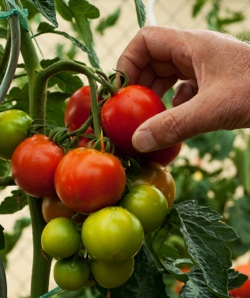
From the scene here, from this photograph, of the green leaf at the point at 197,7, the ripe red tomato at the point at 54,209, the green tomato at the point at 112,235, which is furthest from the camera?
the green leaf at the point at 197,7

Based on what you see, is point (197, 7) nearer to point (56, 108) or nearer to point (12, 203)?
point (56, 108)

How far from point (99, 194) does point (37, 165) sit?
98 mm

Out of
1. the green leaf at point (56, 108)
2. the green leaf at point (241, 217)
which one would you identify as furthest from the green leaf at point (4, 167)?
the green leaf at point (241, 217)

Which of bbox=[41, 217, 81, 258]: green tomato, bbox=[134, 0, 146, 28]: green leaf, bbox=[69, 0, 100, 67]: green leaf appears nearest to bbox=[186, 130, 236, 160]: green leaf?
bbox=[69, 0, 100, 67]: green leaf

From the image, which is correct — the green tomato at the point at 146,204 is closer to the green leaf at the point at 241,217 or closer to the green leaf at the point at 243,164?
the green leaf at the point at 241,217

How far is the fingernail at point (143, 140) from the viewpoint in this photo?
2.52ft

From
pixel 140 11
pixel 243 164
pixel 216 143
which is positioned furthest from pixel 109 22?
pixel 140 11

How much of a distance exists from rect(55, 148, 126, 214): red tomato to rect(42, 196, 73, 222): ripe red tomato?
6cm

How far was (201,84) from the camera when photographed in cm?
88

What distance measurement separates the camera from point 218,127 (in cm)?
89

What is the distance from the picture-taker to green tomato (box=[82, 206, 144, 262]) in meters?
0.69

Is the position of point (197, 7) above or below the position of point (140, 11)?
below

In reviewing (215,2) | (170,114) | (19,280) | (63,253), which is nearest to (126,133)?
(170,114)

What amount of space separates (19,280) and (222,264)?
260 centimetres
